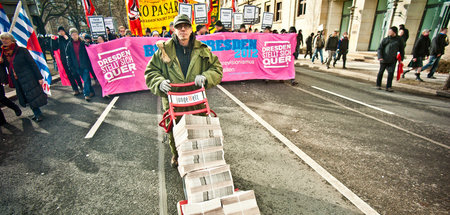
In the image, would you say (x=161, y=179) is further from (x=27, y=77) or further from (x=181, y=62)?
(x=27, y=77)

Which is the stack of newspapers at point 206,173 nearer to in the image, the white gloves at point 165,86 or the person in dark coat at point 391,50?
the white gloves at point 165,86

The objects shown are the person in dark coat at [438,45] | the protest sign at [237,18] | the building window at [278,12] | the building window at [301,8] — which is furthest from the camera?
the building window at [278,12]

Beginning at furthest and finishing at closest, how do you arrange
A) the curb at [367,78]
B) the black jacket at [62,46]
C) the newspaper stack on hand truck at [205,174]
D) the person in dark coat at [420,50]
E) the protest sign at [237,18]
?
1. the protest sign at [237,18]
2. the person in dark coat at [420,50]
3. the curb at [367,78]
4. the black jacket at [62,46]
5. the newspaper stack on hand truck at [205,174]

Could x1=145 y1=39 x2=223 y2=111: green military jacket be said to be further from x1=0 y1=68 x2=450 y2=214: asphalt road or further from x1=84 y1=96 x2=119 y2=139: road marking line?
x1=84 y1=96 x2=119 y2=139: road marking line

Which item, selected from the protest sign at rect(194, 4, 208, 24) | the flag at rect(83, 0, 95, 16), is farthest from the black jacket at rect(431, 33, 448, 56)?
the flag at rect(83, 0, 95, 16)

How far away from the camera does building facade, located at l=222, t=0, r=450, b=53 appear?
1151 cm

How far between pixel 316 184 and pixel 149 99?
5.38 m

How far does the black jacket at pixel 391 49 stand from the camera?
275 inches

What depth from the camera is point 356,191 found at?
8.36 ft

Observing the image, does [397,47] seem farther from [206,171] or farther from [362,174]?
[206,171]

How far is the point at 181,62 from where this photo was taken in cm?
281

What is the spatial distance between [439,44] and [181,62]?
1099cm

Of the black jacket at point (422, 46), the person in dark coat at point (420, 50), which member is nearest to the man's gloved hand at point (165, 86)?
the person in dark coat at point (420, 50)

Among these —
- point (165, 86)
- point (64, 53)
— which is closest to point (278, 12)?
point (64, 53)
